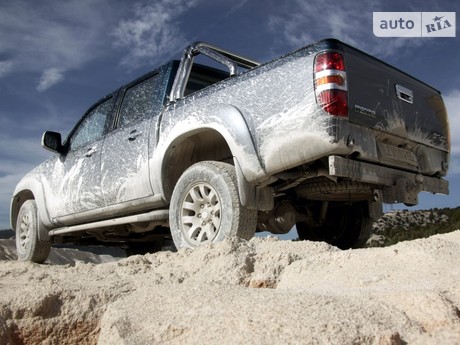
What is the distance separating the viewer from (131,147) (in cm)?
488

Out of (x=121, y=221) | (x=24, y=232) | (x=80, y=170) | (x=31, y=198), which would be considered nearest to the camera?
(x=121, y=221)

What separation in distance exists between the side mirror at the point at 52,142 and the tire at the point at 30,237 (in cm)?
100

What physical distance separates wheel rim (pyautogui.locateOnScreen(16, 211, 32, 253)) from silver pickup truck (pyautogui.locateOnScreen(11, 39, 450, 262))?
1121 mm

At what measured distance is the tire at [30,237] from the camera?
21.4ft

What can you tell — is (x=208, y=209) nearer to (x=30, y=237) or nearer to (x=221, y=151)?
(x=221, y=151)

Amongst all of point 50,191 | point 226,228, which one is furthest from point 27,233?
point 226,228

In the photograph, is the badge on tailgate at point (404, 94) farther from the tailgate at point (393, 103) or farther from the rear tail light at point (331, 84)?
the rear tail light at point (331, 84)

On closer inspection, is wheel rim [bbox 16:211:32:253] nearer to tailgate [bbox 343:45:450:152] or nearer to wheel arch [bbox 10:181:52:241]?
wheel arch [bbox 10:181:52:241]

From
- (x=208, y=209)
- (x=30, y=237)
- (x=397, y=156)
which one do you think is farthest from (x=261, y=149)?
(x=30, y=237)

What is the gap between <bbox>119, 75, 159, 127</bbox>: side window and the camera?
503 cm

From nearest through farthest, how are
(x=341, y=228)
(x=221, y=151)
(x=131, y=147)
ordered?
(x=221, y=151), (x=131, y=147), (x=341, y=228)

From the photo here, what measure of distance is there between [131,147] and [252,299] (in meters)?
3.38

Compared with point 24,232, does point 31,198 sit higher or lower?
higher

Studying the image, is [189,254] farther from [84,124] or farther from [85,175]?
[84,124]
